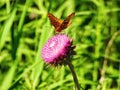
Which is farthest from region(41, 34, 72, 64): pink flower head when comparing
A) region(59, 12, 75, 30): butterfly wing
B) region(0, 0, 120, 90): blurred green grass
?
region(0, 0, 120, 90): blurred green grass

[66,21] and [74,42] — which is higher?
[66,21]

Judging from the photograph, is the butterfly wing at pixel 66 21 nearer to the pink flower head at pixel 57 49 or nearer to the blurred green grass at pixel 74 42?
the pink flower head at pixel 57 49

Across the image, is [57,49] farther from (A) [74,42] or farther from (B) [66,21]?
(A) [74,42]

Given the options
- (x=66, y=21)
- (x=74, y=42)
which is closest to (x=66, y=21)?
(x=66, y=21)

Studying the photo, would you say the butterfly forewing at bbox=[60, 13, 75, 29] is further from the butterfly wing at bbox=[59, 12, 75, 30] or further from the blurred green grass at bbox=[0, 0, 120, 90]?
the blurred green grass at bbox=[0, 0, 120, 90]

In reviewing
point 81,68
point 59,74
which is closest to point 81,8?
point 81,68

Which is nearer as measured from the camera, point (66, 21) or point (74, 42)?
point (66, 21)

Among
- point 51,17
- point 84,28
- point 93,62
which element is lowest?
point 93,62

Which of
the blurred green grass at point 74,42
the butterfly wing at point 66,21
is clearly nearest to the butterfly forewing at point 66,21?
the butterfly wing at point 66,21

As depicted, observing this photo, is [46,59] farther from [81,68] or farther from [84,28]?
[84,28]
